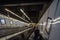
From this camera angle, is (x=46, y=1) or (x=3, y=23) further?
(x=3, y=23)

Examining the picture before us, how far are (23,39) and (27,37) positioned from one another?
77 millimetres

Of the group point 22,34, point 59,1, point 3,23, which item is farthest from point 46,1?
point 3,23

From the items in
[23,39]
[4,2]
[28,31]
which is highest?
[4,2]

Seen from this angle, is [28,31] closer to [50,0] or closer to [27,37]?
[27,37]

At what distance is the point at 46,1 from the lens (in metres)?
1.12

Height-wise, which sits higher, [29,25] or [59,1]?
[59,1]

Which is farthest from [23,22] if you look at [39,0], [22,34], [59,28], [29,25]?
[59,28]

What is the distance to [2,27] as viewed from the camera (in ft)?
6.25

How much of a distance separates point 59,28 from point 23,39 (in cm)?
96

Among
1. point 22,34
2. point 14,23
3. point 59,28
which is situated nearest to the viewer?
point 59,28

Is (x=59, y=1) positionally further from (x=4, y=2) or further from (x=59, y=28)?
(x=4, y=2)

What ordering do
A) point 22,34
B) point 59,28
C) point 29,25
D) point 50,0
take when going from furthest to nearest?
1. point 29,25
2. point 22,34
3. point 50,0
4. point 59,28

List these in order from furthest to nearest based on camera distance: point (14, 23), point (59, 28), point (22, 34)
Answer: point (14, 23), point (22, 34), point (59, 28)

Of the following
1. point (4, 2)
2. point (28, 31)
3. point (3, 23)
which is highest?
point (4, 2)
